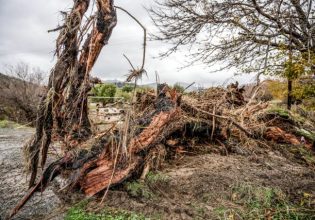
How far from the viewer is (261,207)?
2826mm

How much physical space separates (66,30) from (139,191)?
6.64 feet

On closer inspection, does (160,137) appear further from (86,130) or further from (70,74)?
(70,74)

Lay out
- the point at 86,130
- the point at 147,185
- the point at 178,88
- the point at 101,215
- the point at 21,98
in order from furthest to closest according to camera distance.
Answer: the point at 21,98 → the point at 178,88 → the point at 86,130 → the point at 147,185 → the point at 101,215

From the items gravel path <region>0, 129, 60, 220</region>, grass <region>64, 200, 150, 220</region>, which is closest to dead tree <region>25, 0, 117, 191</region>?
gravel path <region>0, 129, 60, 220</region>

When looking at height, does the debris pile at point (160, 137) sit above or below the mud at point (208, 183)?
above

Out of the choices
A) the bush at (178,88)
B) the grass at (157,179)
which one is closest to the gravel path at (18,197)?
the grass at (157,179)

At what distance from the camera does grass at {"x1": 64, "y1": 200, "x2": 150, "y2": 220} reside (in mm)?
2750

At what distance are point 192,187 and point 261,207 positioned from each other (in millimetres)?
805

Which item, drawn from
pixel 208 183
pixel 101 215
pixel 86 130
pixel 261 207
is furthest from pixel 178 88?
pixel 101 215

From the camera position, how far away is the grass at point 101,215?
9.02 ft

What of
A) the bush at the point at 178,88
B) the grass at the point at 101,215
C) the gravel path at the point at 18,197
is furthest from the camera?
the bush at the point at 178,88

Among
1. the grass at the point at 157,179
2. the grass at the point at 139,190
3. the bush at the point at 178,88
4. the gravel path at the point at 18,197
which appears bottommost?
the gravel path at the point at 18,197

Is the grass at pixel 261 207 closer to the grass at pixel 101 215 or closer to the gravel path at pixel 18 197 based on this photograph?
the grass at pixel 101 215

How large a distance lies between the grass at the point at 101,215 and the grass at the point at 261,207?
849 millimetres
